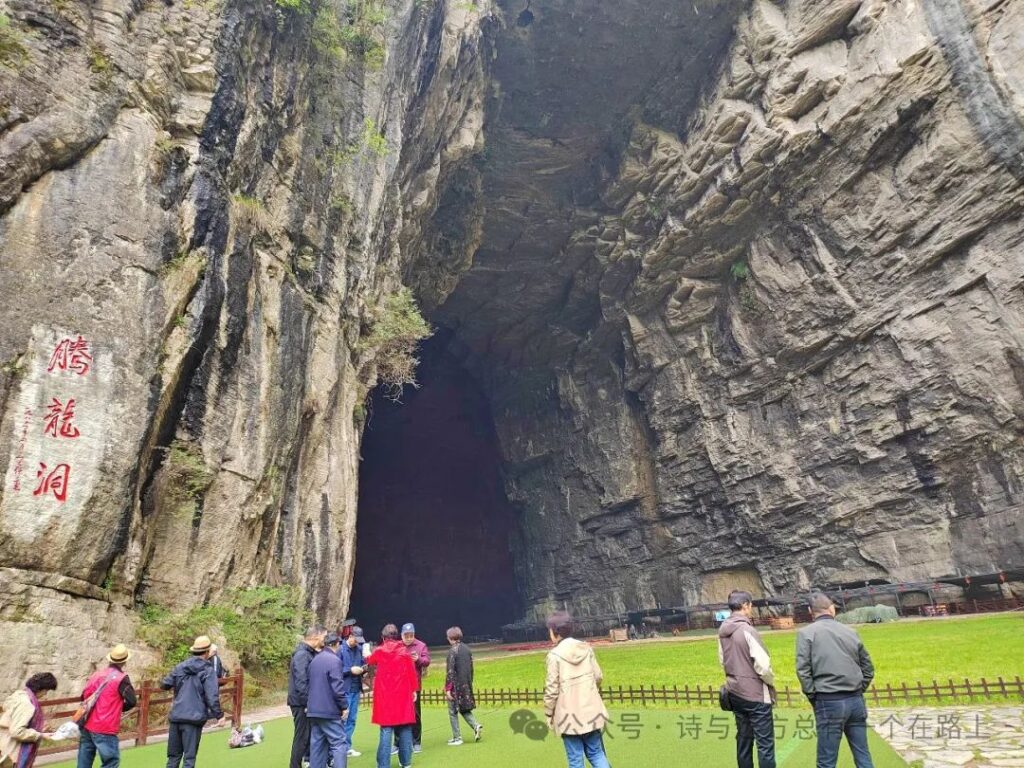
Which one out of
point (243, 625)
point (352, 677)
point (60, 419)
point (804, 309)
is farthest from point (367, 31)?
point (352, 677)

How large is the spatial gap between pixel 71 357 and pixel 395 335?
1029cm

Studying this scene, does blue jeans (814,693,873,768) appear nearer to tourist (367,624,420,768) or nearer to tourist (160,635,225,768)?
tourist (367,624,420,768)

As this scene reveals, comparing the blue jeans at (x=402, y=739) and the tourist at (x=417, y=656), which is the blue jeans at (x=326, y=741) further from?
the tourist at (x=417, y=656)

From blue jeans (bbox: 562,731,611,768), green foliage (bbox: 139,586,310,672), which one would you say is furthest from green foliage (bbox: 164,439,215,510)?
blue jeans (bbox: 562,731,611,768)

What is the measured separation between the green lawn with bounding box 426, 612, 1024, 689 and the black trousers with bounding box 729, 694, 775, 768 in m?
5.29

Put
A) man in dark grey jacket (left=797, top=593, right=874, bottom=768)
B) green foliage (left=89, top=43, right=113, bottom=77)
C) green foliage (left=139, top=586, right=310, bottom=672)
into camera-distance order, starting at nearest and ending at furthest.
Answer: man in dark grey jacket (left=797, top=593, right=874, bottom=768) → green foliage (left=139, top=586, right=310, bottom=672) → green foliage (left=89, top=43, right=113, bottom=77)

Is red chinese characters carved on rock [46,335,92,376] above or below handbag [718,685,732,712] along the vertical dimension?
above

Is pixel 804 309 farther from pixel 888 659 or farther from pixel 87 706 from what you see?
pixel 87 706

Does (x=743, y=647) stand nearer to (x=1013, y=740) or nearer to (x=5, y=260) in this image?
(x=1013, y=740)

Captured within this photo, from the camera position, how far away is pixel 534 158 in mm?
27266

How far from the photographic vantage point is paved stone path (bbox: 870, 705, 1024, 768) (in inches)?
203

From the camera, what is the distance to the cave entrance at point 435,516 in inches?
1587

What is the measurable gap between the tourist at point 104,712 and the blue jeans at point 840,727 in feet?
17.0

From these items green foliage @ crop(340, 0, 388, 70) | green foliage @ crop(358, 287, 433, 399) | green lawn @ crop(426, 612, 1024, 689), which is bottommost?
green lawn @ crop(426, 612, 1024, 689)
